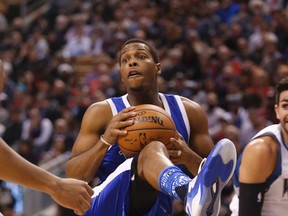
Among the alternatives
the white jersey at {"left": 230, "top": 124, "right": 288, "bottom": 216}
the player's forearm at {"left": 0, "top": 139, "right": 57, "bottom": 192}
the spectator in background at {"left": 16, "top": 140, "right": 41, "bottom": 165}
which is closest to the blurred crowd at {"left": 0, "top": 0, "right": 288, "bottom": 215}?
the spectator in background at {"left": 16, "top": 140, "right": 41, "bottom": 165}

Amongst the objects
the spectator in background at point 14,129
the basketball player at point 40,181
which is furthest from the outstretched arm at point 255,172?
the spectator in background at point 14,129

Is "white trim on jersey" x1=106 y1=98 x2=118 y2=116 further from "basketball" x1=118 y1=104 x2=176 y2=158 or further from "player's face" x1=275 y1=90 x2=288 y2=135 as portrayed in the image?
"player's face" x1=275 y1=90 x2=288 y2=135

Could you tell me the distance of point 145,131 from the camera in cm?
512

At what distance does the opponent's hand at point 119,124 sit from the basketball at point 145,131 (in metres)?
0.03

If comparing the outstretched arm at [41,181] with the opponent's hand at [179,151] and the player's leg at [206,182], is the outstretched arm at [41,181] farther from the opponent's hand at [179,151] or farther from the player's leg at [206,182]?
the opponent's hand at [179,151]

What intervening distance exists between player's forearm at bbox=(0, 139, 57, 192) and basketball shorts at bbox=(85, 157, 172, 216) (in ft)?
4.54

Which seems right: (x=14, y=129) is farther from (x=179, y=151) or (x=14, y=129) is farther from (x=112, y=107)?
(x=179, y=151)

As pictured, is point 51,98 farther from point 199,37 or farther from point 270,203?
point 270,203

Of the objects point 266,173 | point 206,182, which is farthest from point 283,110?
point 206,182

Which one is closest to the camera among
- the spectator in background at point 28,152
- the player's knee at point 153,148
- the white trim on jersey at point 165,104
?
the player's knee at point 153,148

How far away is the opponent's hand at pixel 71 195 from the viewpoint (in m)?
3.79

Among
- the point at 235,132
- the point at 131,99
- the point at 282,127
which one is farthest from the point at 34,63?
the point at 282,127

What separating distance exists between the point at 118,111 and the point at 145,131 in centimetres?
52

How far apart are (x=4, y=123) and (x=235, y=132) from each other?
4362mm
